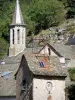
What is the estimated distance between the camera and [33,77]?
Answer: 3372 cm

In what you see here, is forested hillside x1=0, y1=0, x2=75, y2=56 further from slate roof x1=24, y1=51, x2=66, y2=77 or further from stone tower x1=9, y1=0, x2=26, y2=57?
slate roof x1=24, y1=51, x2=66, y2=77

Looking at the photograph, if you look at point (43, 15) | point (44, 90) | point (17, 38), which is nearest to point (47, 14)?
point (43, 15)

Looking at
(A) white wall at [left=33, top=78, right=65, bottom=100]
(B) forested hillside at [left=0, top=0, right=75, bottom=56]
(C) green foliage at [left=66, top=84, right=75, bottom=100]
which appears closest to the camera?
(A) white wall at [left=33, top=78, right=65, bottom=100]

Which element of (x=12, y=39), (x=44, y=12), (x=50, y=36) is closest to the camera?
(x=12, y=39)

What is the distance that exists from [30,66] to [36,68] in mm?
386

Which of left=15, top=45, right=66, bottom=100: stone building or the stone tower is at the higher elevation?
the stone tower

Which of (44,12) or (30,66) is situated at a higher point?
(44,12)

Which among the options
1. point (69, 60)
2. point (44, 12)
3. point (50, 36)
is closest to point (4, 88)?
point (69, 60)

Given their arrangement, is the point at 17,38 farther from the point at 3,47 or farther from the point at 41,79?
the point at 41,79

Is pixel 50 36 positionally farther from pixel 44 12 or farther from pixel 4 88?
pixel 4 88

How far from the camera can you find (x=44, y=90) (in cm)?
3375

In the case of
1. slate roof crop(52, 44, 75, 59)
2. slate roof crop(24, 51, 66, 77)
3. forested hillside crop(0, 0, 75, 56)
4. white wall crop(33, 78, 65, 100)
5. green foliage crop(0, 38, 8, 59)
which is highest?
forested hillside crop(0, 0, 75, 56)

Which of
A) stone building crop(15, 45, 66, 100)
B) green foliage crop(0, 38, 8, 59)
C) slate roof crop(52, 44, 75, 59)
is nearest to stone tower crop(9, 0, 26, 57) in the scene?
green foliage crop(0, 38, 8, 59)

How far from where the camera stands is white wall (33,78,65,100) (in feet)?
110
